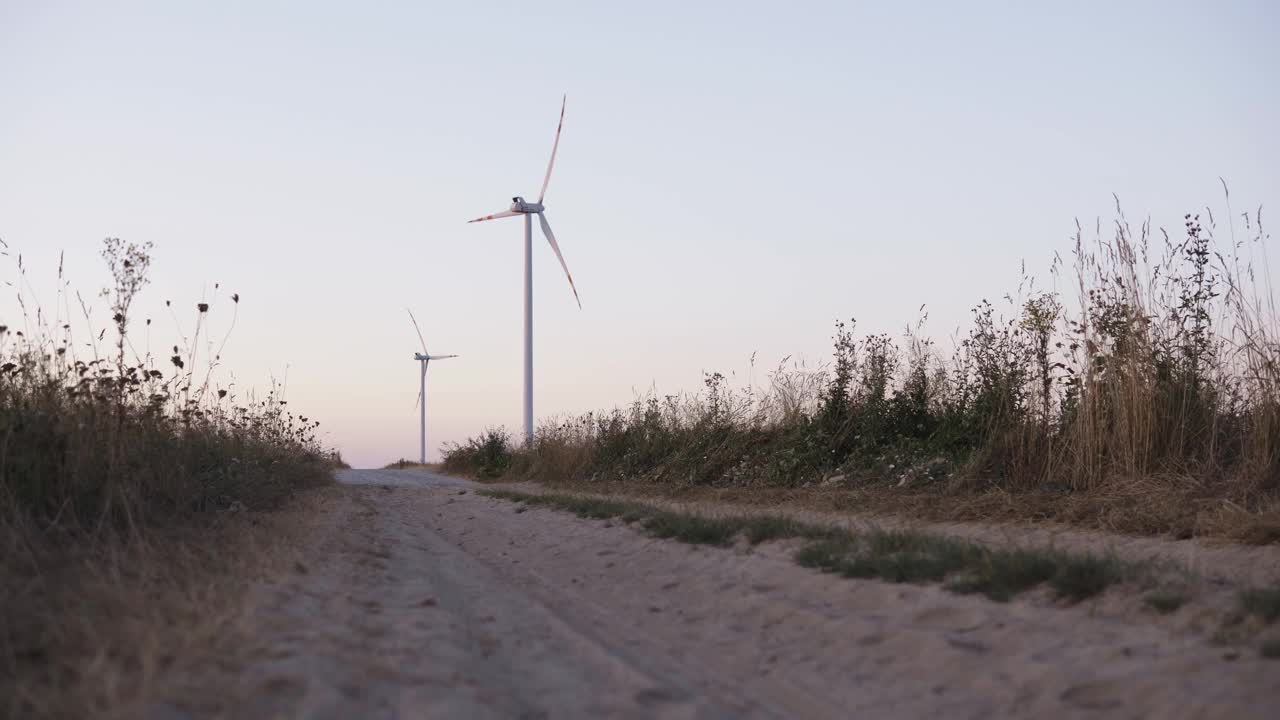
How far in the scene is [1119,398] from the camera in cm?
988

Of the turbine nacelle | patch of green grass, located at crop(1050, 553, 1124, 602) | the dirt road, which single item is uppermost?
the turbine nacelle

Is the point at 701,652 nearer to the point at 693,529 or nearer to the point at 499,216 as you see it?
the point at 693,529

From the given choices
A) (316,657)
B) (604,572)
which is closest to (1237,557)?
(604,572)

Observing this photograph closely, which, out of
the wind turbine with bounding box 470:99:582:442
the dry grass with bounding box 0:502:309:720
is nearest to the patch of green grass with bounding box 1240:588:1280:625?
the dry grass with bounding box 0:502:309:720

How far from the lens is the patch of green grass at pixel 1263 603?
13.7 feet

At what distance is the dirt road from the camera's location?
354 centimetres

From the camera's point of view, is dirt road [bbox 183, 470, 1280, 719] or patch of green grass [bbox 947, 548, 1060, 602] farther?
Answer: patch of green grass [bbox 947, 548, 1060, 602]

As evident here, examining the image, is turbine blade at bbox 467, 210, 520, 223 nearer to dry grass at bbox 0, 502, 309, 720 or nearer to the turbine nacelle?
the turbine nacelle

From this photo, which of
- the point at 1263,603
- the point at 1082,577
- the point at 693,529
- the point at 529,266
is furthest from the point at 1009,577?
the point at 529,266

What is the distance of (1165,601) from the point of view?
454cm

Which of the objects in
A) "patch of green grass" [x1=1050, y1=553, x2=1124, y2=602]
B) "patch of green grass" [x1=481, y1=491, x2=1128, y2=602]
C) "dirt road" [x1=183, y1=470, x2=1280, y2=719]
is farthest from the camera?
"patch of green grass" [x1=481, y1=491, x2=1128, y2=602]

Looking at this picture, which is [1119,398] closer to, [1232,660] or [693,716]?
[1232,660]

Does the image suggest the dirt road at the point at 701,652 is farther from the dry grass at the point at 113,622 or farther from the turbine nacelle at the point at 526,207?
the turbine nacelle at the point at 526,207

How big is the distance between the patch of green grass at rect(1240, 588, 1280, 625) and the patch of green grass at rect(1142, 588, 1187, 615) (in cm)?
26
